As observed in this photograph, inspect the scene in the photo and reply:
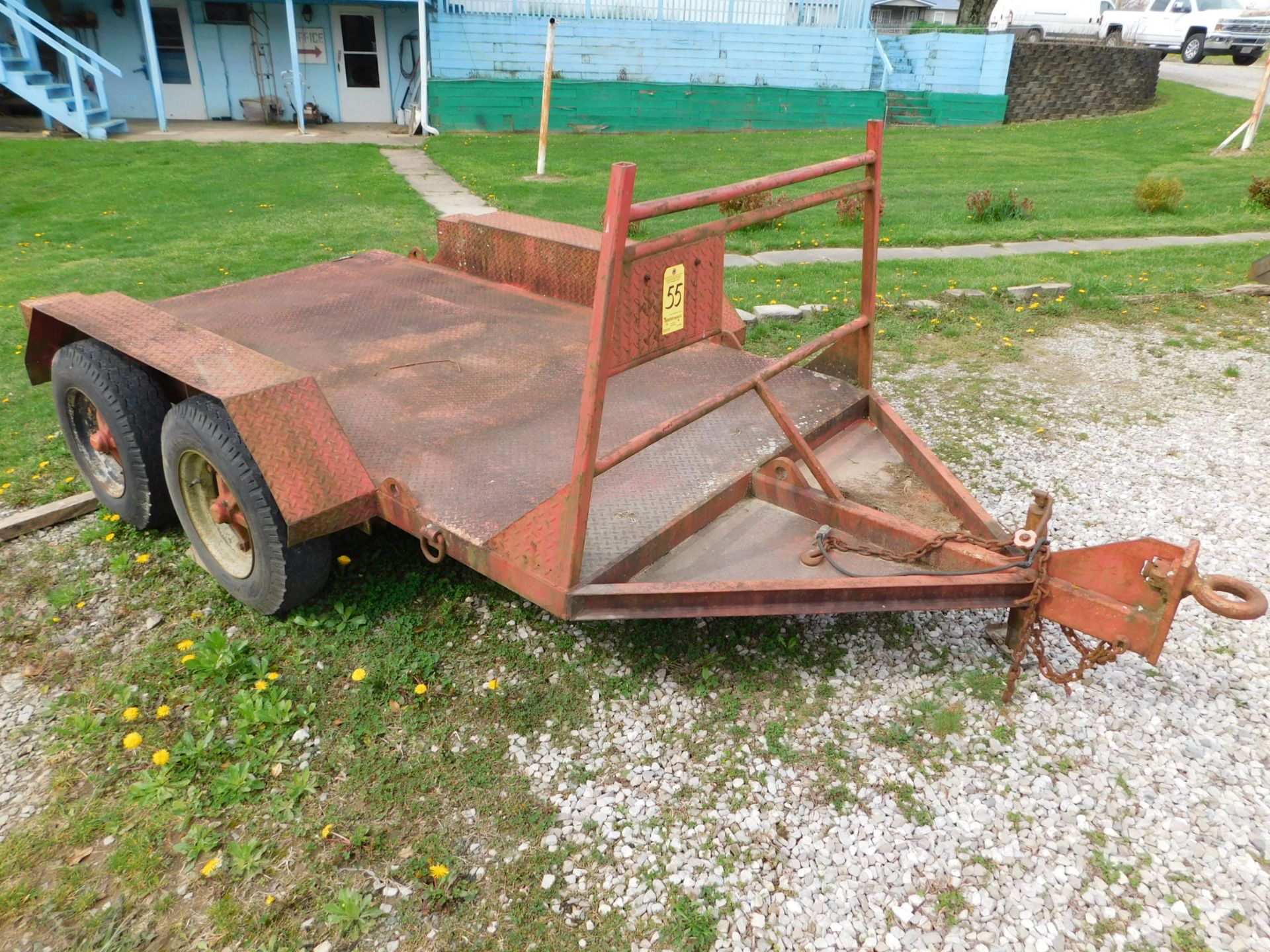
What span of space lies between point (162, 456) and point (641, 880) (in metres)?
2.56

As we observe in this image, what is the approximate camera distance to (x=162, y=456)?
3664 mm

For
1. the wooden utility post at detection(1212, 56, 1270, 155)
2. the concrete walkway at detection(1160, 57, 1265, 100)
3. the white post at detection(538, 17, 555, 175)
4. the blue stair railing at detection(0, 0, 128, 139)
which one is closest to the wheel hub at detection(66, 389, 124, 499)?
the white post at detection(538, 17, 555, 175)

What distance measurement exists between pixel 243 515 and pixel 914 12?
47.5 meters

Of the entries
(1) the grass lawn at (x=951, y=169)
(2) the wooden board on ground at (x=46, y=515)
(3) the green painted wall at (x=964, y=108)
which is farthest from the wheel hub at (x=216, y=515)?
(3) the green painted wall at (x=964, y=108)

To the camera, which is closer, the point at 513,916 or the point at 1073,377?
the point at 513,916

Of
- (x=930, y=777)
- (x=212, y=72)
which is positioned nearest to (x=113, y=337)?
(x=930, y=777)

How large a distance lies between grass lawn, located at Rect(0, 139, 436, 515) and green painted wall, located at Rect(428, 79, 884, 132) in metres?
2.74

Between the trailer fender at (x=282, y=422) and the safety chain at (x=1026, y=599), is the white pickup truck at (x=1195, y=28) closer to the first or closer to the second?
the safety chain at (x=1026, y=599)

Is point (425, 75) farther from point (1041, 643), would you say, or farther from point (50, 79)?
point (1041, 643)

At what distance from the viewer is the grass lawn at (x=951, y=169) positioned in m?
10.4

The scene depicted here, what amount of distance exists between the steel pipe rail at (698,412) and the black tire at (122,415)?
210 cm

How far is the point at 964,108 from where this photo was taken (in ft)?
67.4

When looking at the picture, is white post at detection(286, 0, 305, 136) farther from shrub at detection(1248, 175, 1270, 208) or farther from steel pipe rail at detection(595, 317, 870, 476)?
steel pipe rail at detection(595, 317, 870, 476)

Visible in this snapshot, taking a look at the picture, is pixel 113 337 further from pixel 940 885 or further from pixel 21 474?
pixel 940 885
